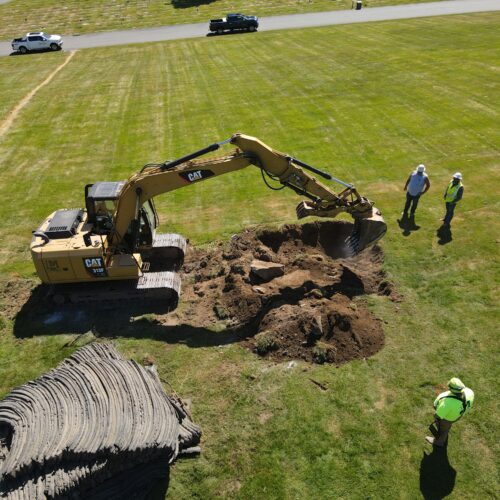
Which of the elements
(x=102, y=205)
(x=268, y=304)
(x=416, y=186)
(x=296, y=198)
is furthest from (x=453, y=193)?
(x=102, y=205)

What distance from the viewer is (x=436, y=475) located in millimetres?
8492

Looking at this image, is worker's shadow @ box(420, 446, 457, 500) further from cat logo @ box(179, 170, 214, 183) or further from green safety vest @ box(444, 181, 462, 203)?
green safety vest @ box(444, 181, 462, 203)

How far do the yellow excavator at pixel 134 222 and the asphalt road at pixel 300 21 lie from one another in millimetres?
35160

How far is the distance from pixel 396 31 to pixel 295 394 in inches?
1478

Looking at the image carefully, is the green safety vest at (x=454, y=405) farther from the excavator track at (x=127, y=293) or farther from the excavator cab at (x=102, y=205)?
the excavator cab at (x=102, y=205)

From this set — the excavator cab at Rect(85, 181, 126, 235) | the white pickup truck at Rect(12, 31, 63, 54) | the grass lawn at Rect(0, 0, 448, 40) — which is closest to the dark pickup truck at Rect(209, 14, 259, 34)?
the grass lawn at Rect(0, 0, 448, 40)

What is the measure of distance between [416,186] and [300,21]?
36.1m

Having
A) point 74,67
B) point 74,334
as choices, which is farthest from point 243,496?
point 74,67

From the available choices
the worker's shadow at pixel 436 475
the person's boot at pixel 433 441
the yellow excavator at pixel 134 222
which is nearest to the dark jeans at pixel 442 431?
the person's boot at pixel 433 441

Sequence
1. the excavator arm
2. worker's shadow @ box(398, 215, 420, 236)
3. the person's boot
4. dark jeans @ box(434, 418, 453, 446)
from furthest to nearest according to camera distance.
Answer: worker's shadow @ box(398, 215, 420, 236), the excavator arm, the person's boot, dark jeans @ box(434, 418, 453, 446)

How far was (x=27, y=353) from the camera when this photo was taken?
38.3 ft

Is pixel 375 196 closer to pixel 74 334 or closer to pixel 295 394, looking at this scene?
pixel 295 394

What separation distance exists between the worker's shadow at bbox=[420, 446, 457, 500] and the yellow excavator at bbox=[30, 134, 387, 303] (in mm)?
6181

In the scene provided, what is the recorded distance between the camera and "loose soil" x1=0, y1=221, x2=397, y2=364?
11211mm
